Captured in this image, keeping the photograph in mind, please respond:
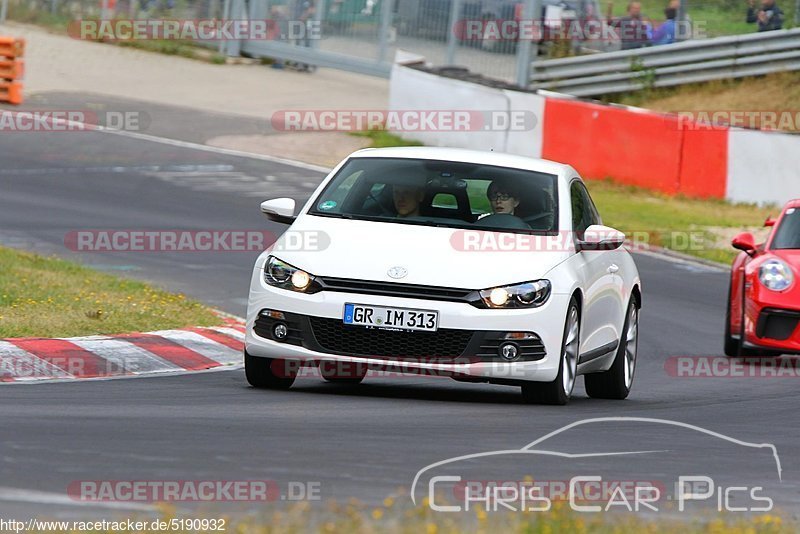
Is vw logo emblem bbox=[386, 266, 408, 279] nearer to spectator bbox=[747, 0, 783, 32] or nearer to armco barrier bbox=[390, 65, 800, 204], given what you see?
armco barrier bbox=[390, 65, 800, 204]

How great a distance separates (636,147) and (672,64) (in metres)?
6.39

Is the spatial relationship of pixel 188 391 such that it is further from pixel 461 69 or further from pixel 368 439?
pixel 461 69

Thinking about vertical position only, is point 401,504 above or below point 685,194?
above

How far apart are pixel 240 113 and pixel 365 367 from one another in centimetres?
2106

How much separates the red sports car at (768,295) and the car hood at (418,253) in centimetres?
359

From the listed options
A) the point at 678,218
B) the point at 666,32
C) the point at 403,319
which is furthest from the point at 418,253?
the point at 666,32

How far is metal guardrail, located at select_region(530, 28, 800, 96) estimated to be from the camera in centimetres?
2905

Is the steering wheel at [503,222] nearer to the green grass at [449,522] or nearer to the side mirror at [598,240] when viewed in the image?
the side mirror at [598,240]

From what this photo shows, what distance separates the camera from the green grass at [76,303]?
36.4ft

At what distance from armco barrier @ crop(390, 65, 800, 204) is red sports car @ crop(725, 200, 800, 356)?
9.72 meters

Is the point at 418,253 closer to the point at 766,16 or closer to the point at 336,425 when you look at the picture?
the point at 336,425

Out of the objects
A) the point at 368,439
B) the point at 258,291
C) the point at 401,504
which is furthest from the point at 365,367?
the point at 401,504

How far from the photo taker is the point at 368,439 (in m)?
7.51

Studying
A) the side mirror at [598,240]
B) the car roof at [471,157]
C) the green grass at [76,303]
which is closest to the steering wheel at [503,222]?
the side mirror at [598,240]
